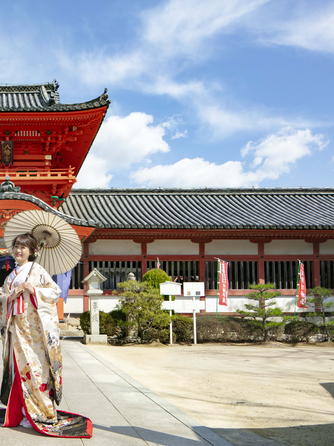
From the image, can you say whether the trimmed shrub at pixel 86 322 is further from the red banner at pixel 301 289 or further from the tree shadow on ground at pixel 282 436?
the tree shadow on ground at pixel 282 436

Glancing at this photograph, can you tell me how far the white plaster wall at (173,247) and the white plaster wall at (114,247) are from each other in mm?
529

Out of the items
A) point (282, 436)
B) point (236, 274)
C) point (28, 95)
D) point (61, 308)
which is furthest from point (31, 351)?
point (28, 95)

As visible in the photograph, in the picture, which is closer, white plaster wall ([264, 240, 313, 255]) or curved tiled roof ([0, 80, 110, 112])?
white plaster wall ([264, 240, 313, 255])

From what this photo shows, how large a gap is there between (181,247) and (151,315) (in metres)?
4.07

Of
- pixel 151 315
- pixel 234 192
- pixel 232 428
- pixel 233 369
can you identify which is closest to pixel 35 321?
pixel 232 428

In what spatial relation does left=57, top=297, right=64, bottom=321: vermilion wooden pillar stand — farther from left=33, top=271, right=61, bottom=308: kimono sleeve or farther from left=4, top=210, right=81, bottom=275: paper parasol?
left=33, top=271, right=61, bottom=308: kimono sleeve

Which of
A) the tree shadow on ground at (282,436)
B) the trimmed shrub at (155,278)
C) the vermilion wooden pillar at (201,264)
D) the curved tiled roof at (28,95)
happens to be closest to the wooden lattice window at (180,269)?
the vermilion wooden pillar at (201,264)

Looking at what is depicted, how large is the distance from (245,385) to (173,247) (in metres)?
8.76

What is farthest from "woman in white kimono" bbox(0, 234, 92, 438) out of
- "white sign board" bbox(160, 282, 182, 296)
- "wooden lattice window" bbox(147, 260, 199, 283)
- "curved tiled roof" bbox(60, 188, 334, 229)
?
"wooden lattice window" bbox(147, 260, 199, 283)

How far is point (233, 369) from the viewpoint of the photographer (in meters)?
8.63

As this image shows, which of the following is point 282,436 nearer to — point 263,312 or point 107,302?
point 263,312

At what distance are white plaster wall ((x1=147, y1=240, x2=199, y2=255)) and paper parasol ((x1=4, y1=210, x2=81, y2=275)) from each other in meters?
10.3

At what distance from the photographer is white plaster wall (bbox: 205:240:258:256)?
51.3 feet

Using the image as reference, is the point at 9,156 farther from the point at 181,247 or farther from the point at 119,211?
the point at 181,247
